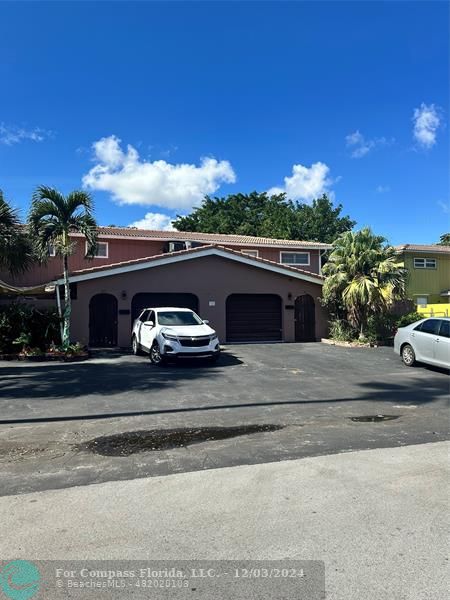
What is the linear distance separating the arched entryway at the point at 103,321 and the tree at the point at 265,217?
99.9 feet

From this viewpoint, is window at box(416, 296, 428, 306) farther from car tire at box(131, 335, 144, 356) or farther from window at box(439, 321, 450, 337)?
car tire at box(131, 335, 144, 356)

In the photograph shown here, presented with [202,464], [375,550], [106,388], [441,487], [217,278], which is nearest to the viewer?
[375,550]

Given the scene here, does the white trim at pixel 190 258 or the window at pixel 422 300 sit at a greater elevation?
the white trim at pixel 190 258

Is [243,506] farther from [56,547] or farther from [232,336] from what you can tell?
[232,336]

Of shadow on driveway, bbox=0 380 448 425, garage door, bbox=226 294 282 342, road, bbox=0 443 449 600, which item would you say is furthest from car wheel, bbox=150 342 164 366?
road, bbox=0 443 449 600

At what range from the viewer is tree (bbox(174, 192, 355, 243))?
1940 inches

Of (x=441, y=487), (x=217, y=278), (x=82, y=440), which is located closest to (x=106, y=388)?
(x=82, y=440)

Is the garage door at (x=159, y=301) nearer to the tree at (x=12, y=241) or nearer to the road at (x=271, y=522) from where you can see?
the tree at (x=12, y=241)

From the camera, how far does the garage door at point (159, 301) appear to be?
19547 millimetres

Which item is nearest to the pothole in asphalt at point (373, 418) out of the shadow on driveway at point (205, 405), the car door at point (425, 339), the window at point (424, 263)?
the shadow on driveway at point (205, 405)

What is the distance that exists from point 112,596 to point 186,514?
1.17 metres

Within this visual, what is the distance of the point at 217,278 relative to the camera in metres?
20.6

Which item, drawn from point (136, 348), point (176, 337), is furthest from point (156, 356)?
point (136, 348)

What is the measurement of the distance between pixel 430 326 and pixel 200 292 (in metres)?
10.1
